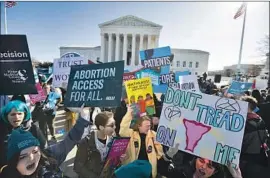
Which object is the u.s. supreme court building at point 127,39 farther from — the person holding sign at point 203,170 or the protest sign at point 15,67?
the person holding sign at point 203,170

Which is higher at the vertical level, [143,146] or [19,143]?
[19,143]

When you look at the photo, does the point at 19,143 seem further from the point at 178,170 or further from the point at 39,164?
the point at 178,170

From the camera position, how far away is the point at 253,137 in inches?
114

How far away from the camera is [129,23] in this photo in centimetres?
5884

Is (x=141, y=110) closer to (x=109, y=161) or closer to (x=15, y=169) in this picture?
(x=109, y=161)

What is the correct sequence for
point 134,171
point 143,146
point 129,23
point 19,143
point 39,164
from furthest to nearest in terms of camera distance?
1. point 129,23
2. point 143,146
3. point 39,164
4. point 19,143
5. point 134,171

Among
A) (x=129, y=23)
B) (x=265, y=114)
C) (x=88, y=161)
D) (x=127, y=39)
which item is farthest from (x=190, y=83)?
(x=127, y=39)

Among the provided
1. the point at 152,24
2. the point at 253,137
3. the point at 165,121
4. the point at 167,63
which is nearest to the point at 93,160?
the point at 165,121

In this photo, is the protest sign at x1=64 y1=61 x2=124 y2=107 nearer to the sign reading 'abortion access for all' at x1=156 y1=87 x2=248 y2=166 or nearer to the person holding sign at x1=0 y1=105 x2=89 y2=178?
the sign reading 'abortion access for all' at x1=156 y1=87 x2=248 y2=166

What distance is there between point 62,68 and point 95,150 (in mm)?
2430

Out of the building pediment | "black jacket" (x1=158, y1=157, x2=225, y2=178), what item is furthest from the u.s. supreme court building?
"black jacket" (x1=158, y1=157, x2=225, y2=178)

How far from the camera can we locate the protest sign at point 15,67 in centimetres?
314

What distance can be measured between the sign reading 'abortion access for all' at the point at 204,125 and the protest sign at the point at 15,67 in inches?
66.7

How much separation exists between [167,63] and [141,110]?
207cm
